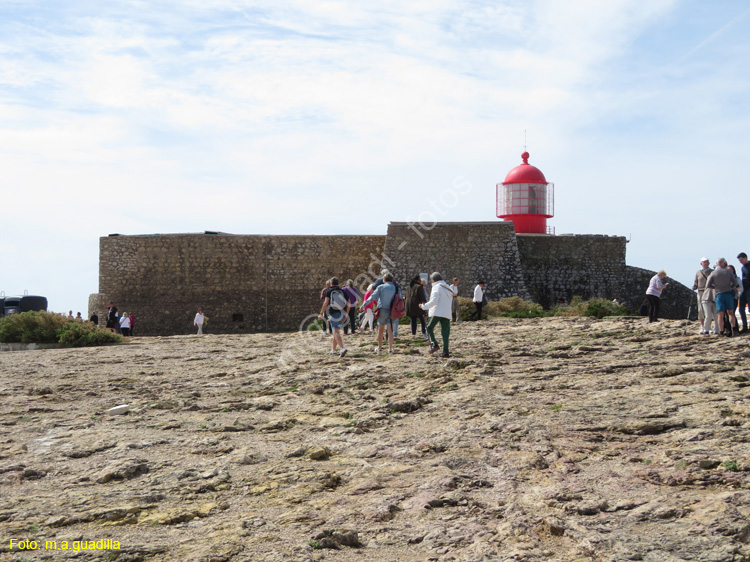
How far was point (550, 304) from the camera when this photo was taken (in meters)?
26.3

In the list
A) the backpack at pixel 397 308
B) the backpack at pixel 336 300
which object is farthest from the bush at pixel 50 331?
the backpack at pixel 397 308

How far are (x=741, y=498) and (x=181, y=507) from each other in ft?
12.9

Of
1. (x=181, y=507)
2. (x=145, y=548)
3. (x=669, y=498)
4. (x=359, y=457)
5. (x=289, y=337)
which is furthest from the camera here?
(x=289, y=337)

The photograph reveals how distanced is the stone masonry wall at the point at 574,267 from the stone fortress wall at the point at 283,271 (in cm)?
4

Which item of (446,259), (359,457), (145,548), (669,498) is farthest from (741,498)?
(446,259)

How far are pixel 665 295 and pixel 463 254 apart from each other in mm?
7689

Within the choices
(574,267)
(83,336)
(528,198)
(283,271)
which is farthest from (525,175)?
(83,336)

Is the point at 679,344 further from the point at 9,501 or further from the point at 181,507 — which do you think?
the point at 9,501

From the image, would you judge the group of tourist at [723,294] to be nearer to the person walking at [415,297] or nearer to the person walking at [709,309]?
the person walking at [709,309]

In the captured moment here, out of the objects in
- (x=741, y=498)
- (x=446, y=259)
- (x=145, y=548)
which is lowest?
(x=145, y=548)

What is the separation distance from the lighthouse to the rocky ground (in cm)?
1848

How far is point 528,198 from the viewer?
29.3 metres

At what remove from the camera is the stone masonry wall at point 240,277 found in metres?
26.7

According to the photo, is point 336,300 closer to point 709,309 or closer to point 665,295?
point 709,309
